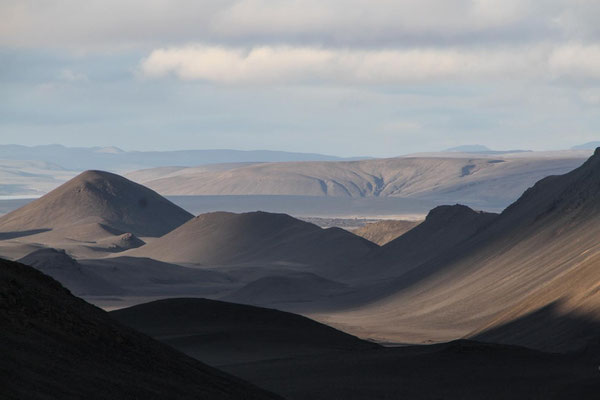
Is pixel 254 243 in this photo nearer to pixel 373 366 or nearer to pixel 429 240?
pixel 429 240

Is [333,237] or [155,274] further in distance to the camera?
[333,237]

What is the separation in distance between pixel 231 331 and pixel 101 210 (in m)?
104

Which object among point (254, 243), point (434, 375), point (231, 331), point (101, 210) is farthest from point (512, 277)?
point (101, 210)

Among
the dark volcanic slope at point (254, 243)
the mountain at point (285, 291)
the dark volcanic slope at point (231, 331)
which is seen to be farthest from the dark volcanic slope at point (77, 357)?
the dark volcanic slope at point (254, 243)

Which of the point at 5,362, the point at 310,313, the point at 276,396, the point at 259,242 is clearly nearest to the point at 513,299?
the point at 310,313

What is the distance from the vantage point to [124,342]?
2234 cm

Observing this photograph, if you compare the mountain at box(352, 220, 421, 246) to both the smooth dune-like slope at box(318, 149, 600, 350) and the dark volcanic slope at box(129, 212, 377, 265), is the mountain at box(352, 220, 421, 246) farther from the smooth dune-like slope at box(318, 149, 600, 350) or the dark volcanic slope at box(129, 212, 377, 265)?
the smooth dune-like slope at box(318, 149, 600, 350)

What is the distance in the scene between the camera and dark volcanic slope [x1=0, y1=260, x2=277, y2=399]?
16172 millimetres

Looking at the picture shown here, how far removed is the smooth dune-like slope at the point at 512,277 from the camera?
45.2 metres

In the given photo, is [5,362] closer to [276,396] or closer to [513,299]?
[276,396]

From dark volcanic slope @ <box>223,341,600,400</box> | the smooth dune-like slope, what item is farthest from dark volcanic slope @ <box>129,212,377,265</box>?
dark volcanic slope @ <box>223,341,600,400</box>

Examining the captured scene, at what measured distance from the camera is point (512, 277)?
61.4 metres

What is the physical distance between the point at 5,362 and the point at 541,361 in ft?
57.0

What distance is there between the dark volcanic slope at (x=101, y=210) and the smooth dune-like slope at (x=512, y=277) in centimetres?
6490
